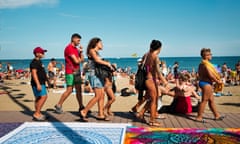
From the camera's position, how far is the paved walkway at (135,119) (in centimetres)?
457

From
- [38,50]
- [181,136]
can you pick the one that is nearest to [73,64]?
[38,50]

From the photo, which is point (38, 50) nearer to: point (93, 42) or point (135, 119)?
point (93, 42)

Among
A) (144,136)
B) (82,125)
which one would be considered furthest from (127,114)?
(144,136)

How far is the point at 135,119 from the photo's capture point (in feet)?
16.5

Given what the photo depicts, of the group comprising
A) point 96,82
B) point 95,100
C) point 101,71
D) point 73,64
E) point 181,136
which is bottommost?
point 181,136

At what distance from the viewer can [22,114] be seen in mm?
5465

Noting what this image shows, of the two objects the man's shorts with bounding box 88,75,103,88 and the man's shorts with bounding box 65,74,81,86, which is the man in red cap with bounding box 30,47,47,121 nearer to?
the man's shorts with bounding box 65,74,81,86

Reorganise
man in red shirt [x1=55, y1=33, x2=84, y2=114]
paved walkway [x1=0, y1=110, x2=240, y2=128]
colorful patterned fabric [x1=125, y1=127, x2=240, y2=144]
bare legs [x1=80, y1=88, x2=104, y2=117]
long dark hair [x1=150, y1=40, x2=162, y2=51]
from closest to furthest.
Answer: colorful patterned fabric [x1=125, y1=127, x2=240, y2=144], long dark hair [x1=150, y1=40, x2=162, y2=51], paved walkway [x1=0, y1=110, x2=240, y2=128], bare legs [x1=80, y1=88, x2=104, y2=117], man in red shirt [x1=55, y1=33, x2=84, y2=114]

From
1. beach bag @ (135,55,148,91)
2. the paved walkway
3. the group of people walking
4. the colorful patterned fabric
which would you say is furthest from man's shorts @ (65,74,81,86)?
the colorful patterned fabric

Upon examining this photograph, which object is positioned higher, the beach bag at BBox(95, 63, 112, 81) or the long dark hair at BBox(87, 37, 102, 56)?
the long dark hair at BBox(87, 37, 102, 56)

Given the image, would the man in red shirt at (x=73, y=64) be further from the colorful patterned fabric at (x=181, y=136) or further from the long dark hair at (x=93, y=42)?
the colorful patterned fabric at (x=181, y=136)

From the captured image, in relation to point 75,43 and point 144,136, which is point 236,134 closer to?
point 144,136

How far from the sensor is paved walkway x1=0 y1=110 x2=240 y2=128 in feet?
15.0

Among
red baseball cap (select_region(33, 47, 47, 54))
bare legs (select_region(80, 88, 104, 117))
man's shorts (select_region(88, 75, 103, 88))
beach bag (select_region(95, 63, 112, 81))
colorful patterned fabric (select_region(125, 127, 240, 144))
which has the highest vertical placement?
red baseball cap (select_region(33, 47, 47, 54))
